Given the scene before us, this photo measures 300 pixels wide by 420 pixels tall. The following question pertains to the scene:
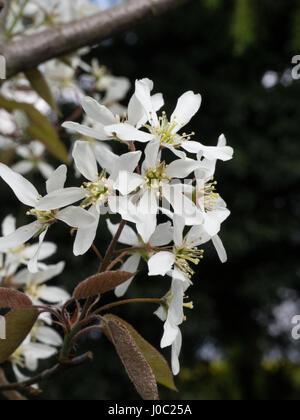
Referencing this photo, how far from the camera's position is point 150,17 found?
2.81 ft

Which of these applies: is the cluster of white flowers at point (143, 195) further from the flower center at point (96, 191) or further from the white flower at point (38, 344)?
the white flower at point (38, 344)

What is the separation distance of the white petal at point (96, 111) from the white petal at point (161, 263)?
143mm

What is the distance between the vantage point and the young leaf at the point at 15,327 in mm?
481

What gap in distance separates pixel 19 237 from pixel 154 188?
15 cm

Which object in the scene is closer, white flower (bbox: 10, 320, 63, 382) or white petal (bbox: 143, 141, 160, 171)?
white petal (bbox: 143, 141, 160, 171)

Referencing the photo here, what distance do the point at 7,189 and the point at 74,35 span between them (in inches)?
84.0

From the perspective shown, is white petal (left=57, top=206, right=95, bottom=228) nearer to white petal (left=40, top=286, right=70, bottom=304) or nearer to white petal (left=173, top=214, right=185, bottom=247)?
white petal (left=173, top=214, right=185, bottom=247)

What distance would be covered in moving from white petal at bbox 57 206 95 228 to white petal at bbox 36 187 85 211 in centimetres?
1

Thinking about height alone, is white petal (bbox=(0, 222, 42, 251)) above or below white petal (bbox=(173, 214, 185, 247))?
above

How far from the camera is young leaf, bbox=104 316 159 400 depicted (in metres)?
0.44

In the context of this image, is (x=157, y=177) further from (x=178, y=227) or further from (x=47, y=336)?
(x=47, y=336)

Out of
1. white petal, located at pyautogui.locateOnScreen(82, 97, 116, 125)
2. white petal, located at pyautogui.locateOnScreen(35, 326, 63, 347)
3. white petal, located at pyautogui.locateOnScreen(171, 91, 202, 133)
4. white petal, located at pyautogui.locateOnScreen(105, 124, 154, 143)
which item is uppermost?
white petal, located at pyautogui.locateOnScreen(171, 91, 202, 133)

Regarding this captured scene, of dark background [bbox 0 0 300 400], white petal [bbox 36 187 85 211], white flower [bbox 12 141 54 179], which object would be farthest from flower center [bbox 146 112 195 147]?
dark background [bbox 0 0 300 400]

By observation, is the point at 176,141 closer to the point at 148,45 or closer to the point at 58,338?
the point at 58,338
